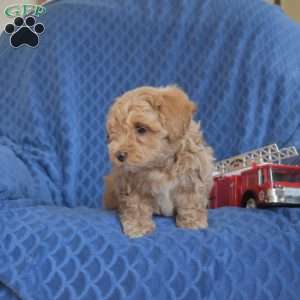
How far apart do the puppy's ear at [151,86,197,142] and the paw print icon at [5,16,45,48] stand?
140 centimetres

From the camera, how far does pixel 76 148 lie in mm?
2465

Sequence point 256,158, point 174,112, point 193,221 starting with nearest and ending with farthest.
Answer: point 174,112
point 193,221
point 256,158

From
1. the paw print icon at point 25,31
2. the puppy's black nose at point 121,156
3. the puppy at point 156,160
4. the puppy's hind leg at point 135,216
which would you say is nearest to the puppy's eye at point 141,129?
the puppy at point 156,160

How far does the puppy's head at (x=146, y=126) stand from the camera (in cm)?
150

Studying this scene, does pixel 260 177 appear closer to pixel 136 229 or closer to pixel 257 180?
pixel 257 180

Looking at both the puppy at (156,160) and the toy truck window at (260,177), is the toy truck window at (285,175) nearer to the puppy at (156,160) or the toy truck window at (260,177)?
the toy truck window at (260,177)

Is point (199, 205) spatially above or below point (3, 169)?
below

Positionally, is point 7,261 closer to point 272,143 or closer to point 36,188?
point 36,188

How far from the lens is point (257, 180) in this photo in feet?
6.37

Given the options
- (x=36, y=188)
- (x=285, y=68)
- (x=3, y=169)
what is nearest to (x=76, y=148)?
(x=36, y=188)

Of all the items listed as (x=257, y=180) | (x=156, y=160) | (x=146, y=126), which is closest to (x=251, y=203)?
(x=257, y=180)

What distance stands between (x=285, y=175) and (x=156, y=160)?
27.3 inches

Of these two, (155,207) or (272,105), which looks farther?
(272,105)

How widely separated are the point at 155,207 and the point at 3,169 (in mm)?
686
